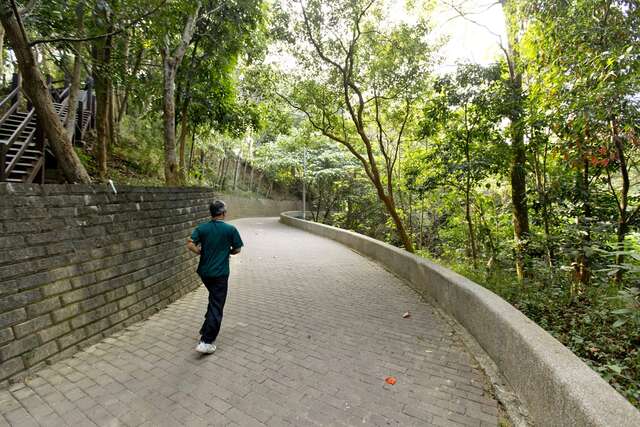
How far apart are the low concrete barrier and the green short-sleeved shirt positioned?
3044 mm

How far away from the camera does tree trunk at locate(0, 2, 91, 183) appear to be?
377 centimetres

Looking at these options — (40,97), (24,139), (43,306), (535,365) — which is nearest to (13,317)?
(43,306)

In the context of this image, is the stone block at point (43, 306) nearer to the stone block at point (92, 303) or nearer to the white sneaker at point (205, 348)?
the stone block at point (92, 303)

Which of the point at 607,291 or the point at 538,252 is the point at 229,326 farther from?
the point at 538,252

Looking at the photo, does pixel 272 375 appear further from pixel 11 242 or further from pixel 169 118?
pixel 169 118

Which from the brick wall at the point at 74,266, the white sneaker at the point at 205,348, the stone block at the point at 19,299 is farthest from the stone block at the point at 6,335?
the white sneaker at the point at 205,348

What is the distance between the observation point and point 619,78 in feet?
13.4

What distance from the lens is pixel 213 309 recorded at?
3725 millimetres

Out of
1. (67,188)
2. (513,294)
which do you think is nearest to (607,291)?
(513,294)

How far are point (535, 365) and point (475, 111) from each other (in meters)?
6.27

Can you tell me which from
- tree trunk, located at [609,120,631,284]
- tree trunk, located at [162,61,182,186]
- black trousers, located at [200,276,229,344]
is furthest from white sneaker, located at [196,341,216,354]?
tree trunk, located at [609,120,631,284]

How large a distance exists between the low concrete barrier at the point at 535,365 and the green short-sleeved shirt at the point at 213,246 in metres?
3.04

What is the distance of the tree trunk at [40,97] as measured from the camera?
3.77m

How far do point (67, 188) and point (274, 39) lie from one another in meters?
7.07
